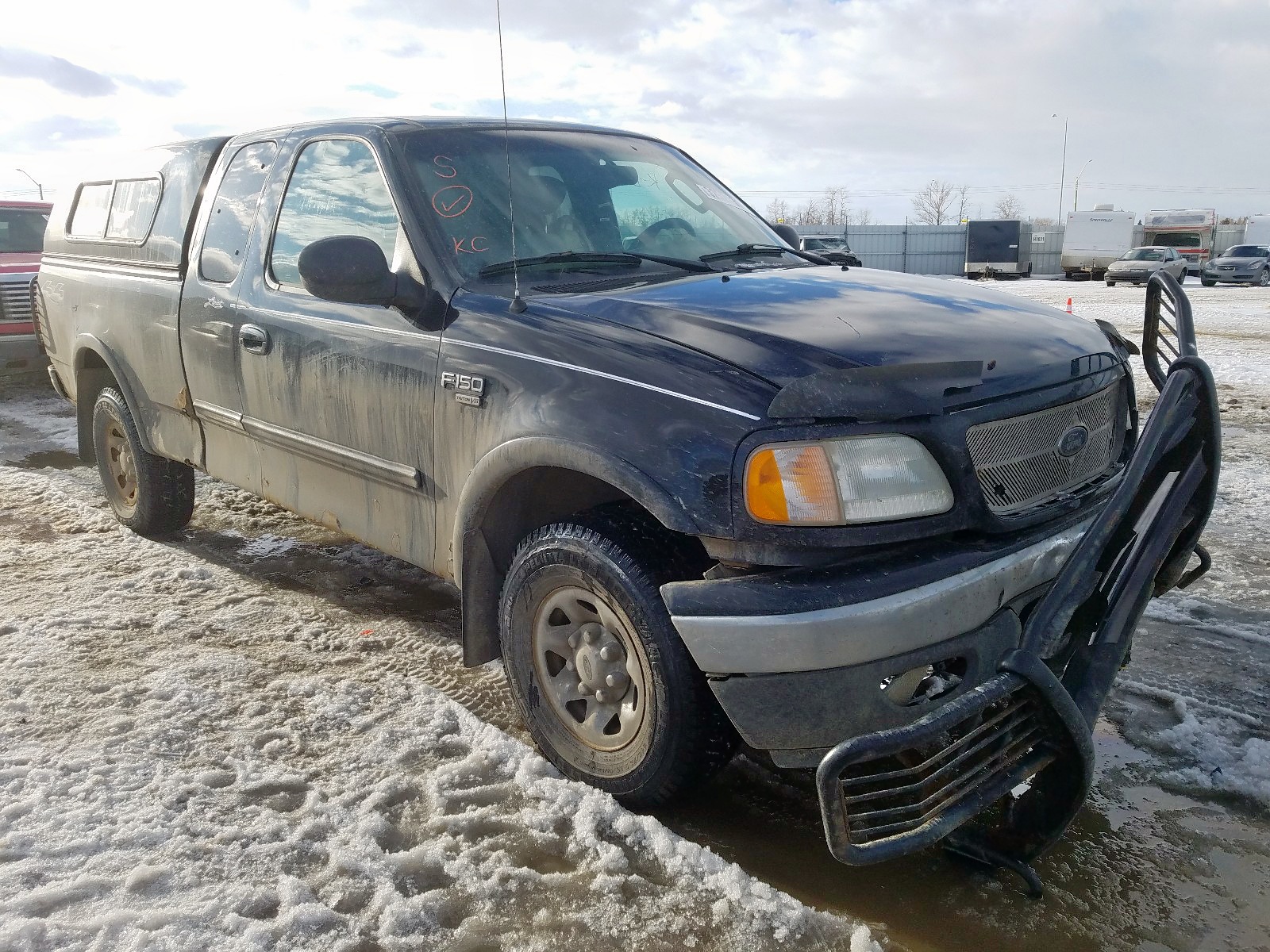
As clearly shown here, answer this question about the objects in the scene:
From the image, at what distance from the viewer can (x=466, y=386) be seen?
116 inches

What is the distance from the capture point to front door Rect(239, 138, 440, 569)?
10.6 feet

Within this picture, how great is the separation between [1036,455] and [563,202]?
1.81 m

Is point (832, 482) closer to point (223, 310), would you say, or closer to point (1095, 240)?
point (223, 310)

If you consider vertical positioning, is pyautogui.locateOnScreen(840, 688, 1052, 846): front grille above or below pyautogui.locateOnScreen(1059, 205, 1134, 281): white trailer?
below

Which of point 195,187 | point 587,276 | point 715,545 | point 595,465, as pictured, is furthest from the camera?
point 195,187

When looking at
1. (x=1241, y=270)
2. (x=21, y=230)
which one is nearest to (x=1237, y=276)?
(x=1241, y=270)

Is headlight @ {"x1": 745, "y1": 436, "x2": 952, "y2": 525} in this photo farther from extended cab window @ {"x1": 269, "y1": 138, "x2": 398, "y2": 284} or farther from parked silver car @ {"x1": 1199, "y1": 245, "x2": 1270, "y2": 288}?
parked silver car @ {"x1": 1199, "y1": 245, "x2": 1270, "y2": 288}

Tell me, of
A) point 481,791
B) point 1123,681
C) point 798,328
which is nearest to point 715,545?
point 798,328

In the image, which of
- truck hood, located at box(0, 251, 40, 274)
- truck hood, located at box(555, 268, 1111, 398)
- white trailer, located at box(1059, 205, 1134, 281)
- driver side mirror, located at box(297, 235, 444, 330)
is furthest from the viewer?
white trailer, located at box(1059, 205, 1134, 281)

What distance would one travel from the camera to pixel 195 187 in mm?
4453

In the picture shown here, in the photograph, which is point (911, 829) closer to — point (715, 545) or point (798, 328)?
point (715, 545)

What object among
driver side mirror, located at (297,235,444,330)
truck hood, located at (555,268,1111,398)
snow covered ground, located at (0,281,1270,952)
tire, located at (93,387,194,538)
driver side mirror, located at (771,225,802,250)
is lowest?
snow covered ground, located at (0,281,1270,952)

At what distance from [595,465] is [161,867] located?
145 cm

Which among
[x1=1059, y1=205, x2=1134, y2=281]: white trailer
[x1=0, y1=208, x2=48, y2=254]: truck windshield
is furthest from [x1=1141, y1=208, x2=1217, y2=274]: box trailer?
[x1=0, y1=208, x2=48, y2=254]: truck windshield
